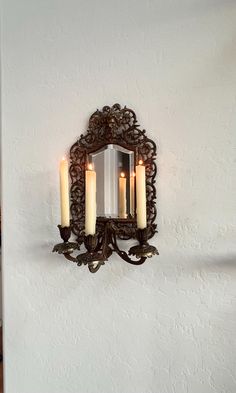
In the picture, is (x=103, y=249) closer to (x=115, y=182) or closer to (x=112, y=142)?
(x=115, y=182)

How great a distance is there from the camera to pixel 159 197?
907 mm

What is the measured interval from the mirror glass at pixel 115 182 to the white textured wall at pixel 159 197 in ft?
0.30

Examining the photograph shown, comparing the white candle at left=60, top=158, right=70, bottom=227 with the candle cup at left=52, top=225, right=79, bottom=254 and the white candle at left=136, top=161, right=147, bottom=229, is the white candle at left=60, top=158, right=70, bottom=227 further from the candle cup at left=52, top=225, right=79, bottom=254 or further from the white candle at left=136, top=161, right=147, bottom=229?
the white candle at left=136, top=161, right=147, bottom=229

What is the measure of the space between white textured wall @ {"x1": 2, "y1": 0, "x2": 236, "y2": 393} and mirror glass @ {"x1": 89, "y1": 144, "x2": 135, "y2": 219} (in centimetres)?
9

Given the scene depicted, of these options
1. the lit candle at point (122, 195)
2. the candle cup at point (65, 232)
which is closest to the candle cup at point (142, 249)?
the lit candle at point (122, 195)

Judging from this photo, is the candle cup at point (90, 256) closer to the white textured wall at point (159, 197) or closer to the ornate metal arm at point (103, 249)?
the ornate metal arm at point (103, 249)

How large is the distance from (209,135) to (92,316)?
0.66m

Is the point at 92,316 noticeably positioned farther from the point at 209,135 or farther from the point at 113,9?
the point at 113,9

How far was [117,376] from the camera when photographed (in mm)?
954

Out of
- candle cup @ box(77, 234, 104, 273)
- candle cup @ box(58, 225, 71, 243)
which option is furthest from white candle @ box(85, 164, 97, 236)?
candle cup @ box(58, 225, 71, 243)

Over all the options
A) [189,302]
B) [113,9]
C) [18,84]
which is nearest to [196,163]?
[189,302]

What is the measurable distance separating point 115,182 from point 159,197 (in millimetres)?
138

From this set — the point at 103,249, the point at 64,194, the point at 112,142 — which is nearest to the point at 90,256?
the point at 103,249

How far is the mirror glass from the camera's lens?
906 millimetres
